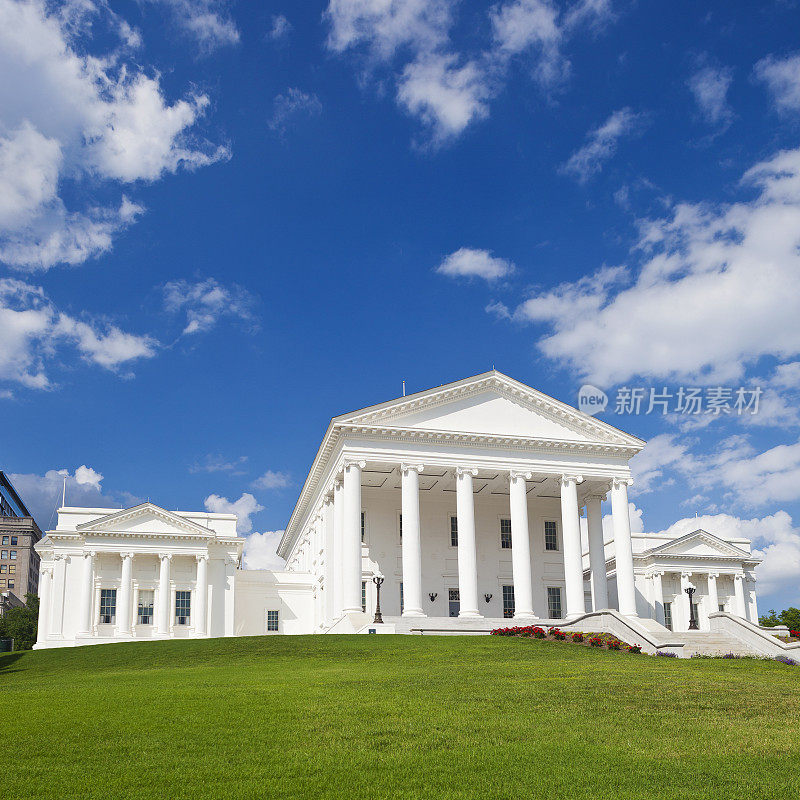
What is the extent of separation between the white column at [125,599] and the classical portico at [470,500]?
12.5 m

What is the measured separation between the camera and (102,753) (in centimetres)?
1292

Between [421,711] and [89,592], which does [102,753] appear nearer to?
[421,711]

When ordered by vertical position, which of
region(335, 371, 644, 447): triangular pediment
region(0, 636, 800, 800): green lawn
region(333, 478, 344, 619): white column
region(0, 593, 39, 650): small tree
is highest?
region(335, 371, 644, 447): triangular pediment

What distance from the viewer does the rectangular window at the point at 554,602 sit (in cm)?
5475

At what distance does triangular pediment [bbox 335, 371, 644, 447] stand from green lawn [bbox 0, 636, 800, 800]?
76.5 feet

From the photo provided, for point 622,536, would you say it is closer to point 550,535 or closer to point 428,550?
point 550,535

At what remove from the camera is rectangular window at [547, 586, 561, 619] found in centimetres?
5475

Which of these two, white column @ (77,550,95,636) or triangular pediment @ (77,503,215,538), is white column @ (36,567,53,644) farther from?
triangular pediment @ (77,503,215,538)

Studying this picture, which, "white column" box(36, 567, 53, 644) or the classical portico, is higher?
the classical portico

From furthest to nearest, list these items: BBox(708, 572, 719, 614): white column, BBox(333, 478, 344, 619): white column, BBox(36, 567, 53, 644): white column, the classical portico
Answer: BBox(708, 572, 719, 614): white column → BBox(36, 567, 53, 644): white column → BBox(333, 478, 344, 619): white column → the classical portico

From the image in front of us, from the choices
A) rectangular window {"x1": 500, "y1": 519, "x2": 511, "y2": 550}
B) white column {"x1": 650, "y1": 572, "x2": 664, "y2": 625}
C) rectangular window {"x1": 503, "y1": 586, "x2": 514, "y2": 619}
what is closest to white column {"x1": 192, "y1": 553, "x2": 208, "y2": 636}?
rectangular window {"x1": 500, "y1": 519, "x2": 511, "y2": 550}

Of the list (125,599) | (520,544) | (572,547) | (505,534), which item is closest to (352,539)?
(520,544)

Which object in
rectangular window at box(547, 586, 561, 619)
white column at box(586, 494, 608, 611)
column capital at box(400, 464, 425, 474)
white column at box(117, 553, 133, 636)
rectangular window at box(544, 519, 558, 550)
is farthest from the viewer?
rectangular window at box(544, 519, 558, 550)

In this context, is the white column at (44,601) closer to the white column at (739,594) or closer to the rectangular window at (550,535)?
the rectangular window at (550,535)
